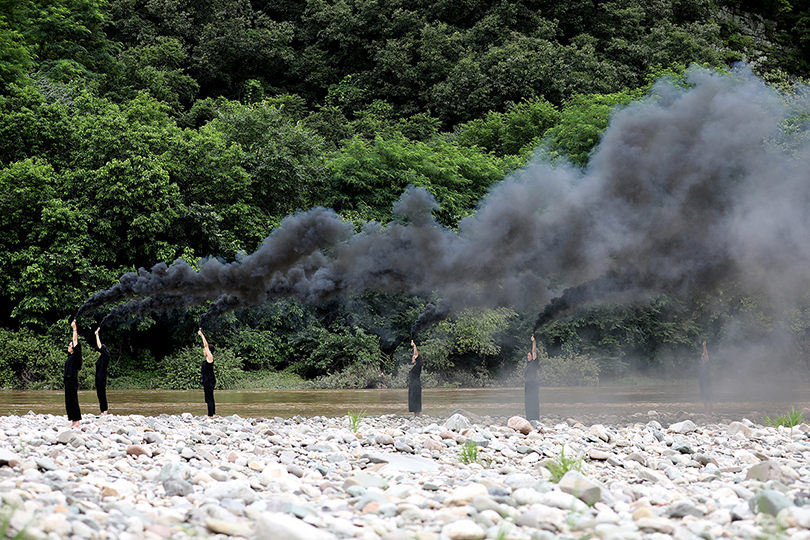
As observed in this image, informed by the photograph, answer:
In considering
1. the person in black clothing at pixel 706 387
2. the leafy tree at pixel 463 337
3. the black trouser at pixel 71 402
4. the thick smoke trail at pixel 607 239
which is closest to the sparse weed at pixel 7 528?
the black trouser at pixel 71 402

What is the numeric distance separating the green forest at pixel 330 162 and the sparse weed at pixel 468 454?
34.9 feet

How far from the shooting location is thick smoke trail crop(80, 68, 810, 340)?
65.8 feet

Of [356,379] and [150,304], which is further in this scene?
[356,379]

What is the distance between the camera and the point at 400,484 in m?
7.80

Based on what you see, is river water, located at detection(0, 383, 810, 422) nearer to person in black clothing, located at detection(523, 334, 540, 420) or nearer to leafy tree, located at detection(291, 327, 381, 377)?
person in black clothing, located at detection(523, 334, 540, 420)

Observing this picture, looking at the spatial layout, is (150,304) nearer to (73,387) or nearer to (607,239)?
(73,387)

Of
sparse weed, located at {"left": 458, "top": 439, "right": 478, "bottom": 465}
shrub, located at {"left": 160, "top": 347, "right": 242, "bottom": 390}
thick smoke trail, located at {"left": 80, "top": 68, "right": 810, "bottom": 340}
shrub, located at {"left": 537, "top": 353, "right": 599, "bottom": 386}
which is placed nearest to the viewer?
sparse weed, located at {"left": 458, "top": 439, "right": 478, "bottom": 465}

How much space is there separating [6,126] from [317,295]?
805 inches

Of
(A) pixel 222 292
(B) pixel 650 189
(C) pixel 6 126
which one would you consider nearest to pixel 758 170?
(B) pixel 650 189

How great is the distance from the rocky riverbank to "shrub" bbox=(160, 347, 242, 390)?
16.9m

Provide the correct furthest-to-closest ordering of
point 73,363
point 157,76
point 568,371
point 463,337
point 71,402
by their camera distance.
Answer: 1. point 157,76
2. point 568,371
3. point 463,337
4. point 73,363
5. point 71,402

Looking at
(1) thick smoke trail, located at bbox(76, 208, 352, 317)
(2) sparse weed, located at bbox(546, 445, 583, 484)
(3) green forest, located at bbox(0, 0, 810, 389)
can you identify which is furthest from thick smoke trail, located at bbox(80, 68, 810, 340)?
(2) sparse weed, located at bbox(546, 445, 583, 484)

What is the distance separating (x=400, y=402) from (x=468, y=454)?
1230cm

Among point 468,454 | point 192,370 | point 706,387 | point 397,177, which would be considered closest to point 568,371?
point 397,177
